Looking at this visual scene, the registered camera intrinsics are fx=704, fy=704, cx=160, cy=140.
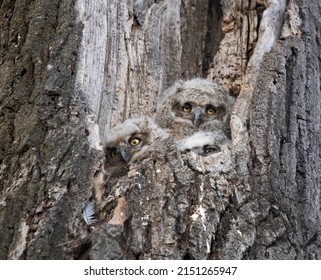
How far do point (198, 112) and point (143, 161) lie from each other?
1982mm

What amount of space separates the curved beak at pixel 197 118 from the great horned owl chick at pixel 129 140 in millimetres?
702

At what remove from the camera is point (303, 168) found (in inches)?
155

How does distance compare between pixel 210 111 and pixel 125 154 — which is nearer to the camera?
pixel 125 154

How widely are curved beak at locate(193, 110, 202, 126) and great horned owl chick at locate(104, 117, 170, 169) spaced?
70 cm

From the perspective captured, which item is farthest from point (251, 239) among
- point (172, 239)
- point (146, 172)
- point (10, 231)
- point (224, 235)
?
point (10, 231)

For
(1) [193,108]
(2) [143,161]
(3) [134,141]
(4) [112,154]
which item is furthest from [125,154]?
(1) [193,108]

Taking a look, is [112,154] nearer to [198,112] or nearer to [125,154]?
[125,154]

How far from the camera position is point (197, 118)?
5562 mm

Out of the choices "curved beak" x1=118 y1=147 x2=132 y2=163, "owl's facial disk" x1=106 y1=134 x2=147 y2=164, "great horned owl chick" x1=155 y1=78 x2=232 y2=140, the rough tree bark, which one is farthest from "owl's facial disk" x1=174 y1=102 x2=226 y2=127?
"curved beak" x1=118 y1=147 x2=132 y2=163

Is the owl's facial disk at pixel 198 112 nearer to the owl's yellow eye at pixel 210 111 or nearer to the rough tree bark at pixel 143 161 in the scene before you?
the owl's yellow eye at pixel 210 111

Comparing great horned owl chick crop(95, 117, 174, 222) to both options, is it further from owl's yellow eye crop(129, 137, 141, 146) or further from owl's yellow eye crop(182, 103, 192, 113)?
owl's yellow eye crop(182, 103, 192, 113)

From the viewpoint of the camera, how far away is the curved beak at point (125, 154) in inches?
181

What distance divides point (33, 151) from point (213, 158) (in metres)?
0.95
